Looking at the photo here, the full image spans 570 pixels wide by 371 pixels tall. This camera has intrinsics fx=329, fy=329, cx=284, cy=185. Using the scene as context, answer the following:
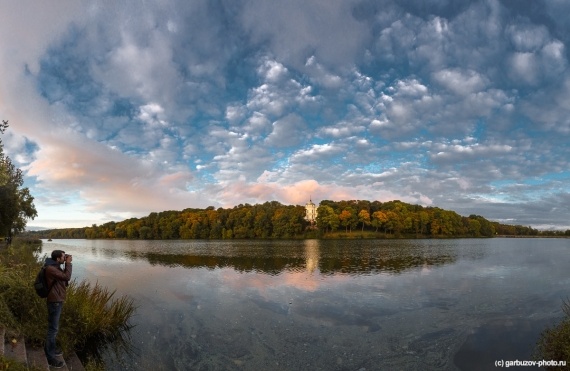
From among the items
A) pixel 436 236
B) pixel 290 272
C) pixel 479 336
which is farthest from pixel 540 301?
pixel 436 236

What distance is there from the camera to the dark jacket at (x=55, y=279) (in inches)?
370

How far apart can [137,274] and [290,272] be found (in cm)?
1632

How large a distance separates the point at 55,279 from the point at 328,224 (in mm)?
134515

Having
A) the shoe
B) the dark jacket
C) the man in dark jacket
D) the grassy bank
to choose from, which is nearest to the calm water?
the grassy bank

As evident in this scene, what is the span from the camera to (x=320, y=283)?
27.7 meters

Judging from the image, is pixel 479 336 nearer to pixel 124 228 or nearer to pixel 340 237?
pixel 340 237

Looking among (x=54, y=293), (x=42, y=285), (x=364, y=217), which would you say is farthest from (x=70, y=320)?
(x=364, y=217)

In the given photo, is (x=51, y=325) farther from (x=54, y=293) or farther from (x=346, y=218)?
(x=346, y=218)

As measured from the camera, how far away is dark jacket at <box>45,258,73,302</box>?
9398 millimetres

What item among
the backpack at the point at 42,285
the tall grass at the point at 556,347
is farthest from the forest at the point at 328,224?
the backpack at the point at 42,285

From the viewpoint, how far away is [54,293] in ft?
31.2

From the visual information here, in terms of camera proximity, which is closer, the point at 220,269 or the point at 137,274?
the point at 137,274

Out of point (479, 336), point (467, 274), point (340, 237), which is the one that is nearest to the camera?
point (479, 336)

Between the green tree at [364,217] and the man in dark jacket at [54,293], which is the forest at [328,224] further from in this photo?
the man in dark jacket at [54,293]
